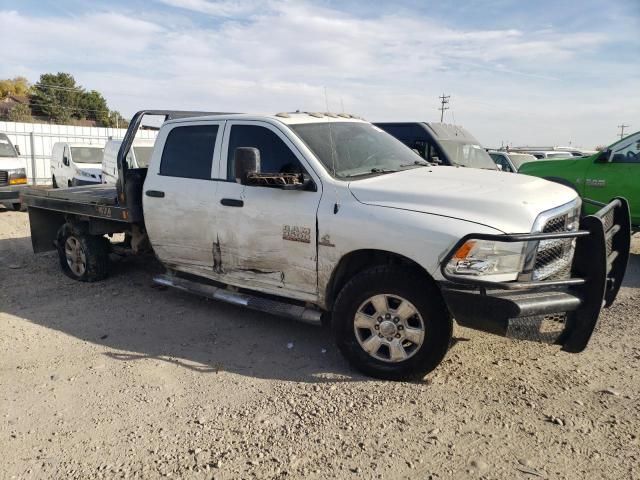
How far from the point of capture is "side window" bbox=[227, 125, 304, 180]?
425 cm

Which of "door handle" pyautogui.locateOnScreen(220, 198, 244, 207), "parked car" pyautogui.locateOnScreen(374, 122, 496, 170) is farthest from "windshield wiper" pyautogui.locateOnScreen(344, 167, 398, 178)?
"parked car" pyautogui.locateOnScreen(374, 122, 496, 170)

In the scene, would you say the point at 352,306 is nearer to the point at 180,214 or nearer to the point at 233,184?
the point at 233,184

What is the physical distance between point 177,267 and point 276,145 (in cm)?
175

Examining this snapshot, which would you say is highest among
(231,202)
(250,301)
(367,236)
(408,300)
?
(231,202)

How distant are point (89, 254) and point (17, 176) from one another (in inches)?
301

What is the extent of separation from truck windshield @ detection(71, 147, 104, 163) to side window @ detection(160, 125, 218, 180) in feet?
35.2

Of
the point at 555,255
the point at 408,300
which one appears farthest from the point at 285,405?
the point at 555,255

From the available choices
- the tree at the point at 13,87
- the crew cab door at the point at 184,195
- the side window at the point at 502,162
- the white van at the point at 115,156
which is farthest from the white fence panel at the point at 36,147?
the tree at the point at 13,87

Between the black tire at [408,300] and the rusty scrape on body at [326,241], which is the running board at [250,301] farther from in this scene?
the rusty scrape on body at [326,241]

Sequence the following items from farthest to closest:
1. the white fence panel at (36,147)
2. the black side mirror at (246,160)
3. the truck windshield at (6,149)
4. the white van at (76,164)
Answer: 1. the white fence panel at (36,147)
2. the white van at (76,164)
3. the truck windshield at (6,149)
4. the black side mirror at (246,160)

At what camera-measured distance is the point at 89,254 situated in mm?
6211

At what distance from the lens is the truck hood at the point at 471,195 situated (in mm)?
3289

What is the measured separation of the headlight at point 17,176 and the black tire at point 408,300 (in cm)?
1126

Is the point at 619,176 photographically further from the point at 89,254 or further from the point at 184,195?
the point at 89,254
